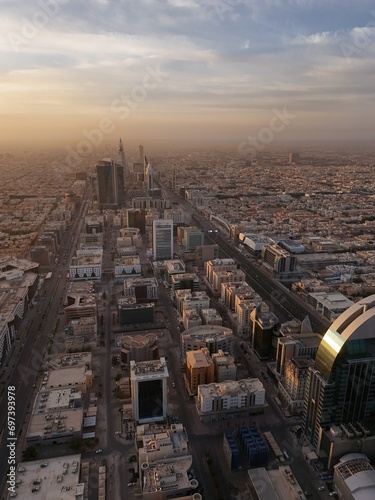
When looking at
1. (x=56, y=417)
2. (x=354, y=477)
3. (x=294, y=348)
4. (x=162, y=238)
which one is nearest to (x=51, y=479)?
(x=56, y=417)

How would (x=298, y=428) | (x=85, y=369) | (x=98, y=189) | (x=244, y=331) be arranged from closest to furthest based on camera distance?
(x=298, y=428) < (x=85, y=369) < (x=244, y=331) < (x=98, y=189)

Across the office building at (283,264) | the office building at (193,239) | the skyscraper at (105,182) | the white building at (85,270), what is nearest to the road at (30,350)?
the white building at (85,270)

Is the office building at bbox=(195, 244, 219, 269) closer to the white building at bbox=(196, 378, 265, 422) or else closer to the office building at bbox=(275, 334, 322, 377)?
the office building at bbox=(275, 334, 322, 377)

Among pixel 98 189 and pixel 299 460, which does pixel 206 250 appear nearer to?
pixel 299 460

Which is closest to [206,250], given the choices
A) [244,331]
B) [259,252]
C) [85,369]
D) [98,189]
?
[259,252]

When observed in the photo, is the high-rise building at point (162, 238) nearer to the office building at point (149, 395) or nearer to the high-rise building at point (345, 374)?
the office building at point (149, 395)

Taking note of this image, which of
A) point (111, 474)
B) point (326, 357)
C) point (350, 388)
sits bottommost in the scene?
point (111, 474)
